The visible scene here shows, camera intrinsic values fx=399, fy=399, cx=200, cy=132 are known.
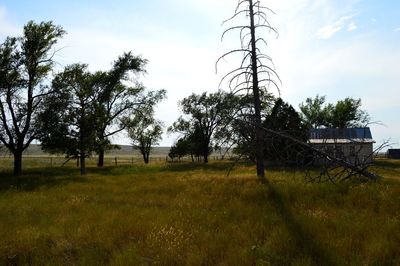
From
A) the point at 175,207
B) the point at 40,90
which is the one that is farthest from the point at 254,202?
the point at 40,90

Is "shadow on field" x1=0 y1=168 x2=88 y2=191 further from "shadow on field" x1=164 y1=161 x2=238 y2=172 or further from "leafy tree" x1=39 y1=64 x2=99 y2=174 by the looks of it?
"shadow on field" x1=164 y1=161 x2=238 y2=172

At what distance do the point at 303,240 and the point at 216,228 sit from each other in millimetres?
2366

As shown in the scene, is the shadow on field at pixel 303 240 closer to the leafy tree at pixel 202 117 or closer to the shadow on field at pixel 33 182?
the shadow on field at pixel 33 182

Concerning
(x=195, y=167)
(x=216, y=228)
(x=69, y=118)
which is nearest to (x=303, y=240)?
(x=216, y=228)

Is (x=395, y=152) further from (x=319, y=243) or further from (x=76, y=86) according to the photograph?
(x=319, y=243)

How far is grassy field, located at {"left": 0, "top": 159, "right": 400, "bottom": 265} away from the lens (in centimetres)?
754

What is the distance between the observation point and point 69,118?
32969 mm

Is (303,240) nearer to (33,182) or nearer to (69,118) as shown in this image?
(33,182)

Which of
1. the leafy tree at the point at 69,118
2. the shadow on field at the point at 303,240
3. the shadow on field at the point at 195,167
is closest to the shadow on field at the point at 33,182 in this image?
the leafy tree at the point at 69,118

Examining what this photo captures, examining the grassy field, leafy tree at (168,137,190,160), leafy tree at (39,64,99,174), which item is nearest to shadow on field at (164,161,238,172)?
leafy tree at (39,64,99,174)

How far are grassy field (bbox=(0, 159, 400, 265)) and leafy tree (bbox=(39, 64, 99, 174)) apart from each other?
16746 mm

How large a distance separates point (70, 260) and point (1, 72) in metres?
27.1

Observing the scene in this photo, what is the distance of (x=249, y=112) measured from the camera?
12.5 m

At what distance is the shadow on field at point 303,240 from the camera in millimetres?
7141
